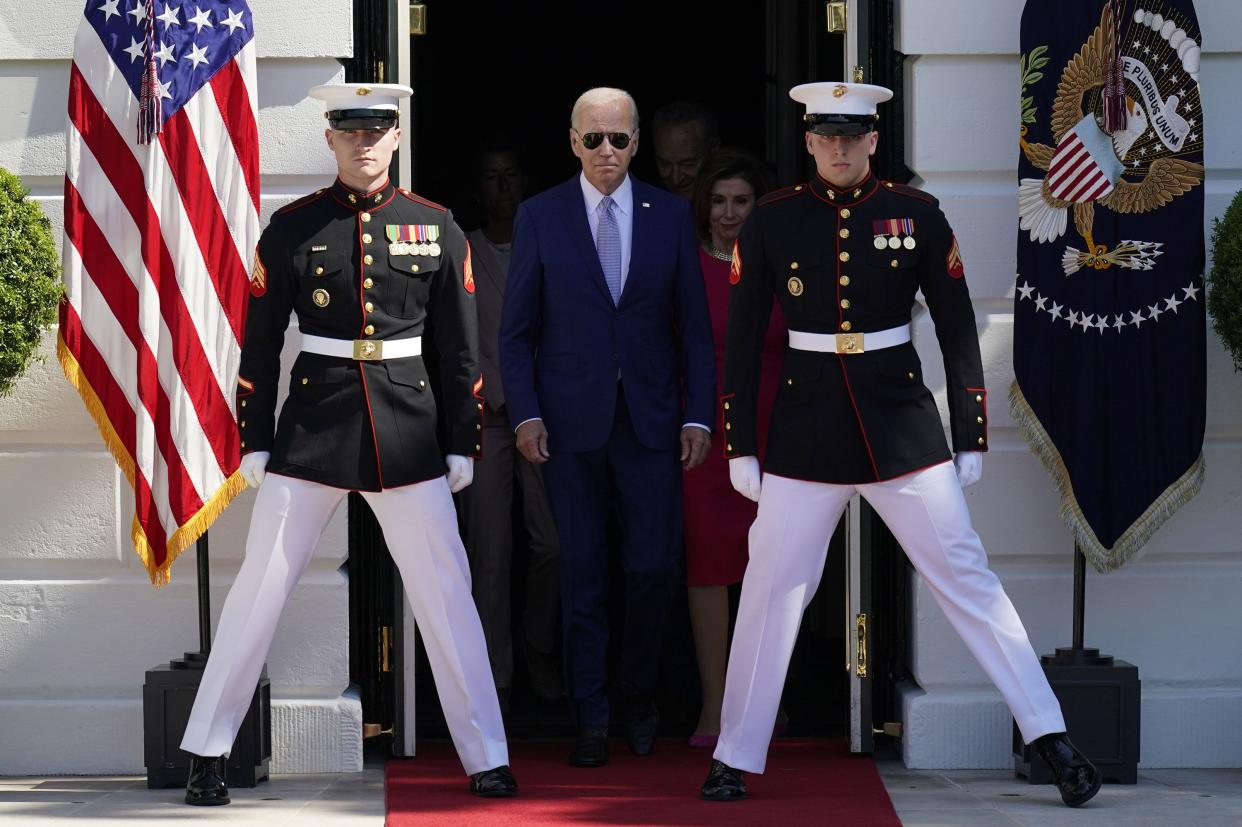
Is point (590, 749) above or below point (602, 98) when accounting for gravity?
below

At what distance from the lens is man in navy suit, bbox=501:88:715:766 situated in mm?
5781

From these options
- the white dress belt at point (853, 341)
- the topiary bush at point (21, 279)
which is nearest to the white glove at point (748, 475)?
the white dress belt at point (853, 341)

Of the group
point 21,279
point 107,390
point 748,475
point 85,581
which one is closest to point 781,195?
point 748,475

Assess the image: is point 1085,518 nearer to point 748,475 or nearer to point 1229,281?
point 1229,281

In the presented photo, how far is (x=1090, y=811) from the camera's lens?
5180 mm

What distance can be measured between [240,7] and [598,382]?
1468 millimetres

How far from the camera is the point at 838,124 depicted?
206 inches

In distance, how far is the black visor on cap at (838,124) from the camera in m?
5.23

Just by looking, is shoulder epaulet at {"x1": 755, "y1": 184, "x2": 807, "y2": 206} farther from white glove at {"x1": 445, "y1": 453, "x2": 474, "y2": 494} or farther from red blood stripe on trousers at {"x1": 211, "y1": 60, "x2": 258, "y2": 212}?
red blood stripe on trousers at {"x1": 211, "y1": 60, "x2": 258, "y2": 212}

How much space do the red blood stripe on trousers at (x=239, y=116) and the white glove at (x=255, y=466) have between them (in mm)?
757

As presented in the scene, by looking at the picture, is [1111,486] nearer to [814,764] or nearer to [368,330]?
[814,764]

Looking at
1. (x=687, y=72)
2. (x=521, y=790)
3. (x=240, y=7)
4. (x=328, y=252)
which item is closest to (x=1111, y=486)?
(x=521, y=790)

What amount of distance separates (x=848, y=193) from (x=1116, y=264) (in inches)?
38.3

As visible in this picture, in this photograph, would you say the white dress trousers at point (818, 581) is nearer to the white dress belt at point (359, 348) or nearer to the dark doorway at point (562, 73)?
the white dress belt at point (359, 348)
